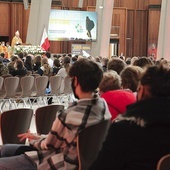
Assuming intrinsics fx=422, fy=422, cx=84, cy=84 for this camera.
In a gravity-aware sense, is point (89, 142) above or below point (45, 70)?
above

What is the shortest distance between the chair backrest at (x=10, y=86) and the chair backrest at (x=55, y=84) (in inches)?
42.7

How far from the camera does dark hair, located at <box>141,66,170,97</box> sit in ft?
7.20

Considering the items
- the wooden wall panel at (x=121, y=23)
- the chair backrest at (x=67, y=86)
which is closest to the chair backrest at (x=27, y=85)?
the chair backrest at (x=67, y=86)

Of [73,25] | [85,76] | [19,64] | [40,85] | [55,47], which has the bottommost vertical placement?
[40,85]

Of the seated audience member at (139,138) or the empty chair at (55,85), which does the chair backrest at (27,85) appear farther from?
the seated audience member at (139,138)

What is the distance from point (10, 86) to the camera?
28.0 feet

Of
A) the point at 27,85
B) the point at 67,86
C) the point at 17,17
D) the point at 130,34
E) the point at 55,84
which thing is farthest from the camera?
the point at 130,34

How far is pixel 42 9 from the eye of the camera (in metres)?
16.9

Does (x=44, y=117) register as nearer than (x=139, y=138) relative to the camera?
No

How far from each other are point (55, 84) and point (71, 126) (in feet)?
22.2

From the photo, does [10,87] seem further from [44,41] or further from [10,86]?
[44,41]

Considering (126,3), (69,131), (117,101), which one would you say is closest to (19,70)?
(117,101)

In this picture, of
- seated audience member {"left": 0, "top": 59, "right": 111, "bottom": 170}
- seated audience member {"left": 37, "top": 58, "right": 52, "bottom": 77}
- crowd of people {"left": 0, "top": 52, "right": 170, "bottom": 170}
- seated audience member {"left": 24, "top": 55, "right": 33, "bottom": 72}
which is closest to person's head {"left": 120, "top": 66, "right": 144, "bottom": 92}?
crowd of people {"left": 0, "top": 52, "right": 170, "bottom": 170}

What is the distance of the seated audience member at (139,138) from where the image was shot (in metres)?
2.08
